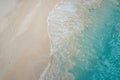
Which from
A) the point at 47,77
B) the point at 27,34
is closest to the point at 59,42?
the point at 27,34

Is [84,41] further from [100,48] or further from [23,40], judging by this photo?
[23,40]

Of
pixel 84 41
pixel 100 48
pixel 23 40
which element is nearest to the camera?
pixel 23 40

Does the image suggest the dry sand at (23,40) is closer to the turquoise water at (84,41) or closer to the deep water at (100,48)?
the turquoise water at (84,41)

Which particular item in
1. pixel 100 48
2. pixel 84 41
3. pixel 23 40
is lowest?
pixel 100 48

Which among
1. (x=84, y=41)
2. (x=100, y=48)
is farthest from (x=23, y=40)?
(x=100, y=48)

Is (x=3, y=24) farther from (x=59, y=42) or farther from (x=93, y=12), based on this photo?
(x=93, y=12)

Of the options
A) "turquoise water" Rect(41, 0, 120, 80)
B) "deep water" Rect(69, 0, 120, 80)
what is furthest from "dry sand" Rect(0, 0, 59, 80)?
"deep water" Rect(69, 0, 120, 80)
